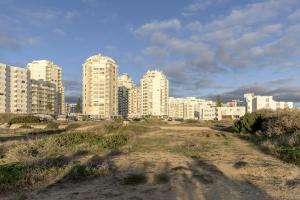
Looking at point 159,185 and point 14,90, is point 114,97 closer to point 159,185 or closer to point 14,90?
point 14,90

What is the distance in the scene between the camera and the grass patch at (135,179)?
36.2 ft

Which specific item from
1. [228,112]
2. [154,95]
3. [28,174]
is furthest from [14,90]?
[28,174]

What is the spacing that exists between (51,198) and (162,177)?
3705mm

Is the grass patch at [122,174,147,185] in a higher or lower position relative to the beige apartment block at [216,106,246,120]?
lower

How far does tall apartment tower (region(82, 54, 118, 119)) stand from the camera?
529 feet

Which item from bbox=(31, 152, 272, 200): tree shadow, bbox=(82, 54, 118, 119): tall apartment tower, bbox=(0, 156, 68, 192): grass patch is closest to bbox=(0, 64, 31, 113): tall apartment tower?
bbox=(82, 54, 118, 119): tall apartment tower

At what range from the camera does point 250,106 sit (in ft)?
586

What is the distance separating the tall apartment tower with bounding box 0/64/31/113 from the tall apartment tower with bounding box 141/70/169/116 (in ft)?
190

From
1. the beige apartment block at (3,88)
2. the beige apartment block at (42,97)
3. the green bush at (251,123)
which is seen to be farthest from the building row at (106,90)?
the green bush at (251,123)

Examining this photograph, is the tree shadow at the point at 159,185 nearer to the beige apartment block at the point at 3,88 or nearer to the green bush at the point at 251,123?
the green bush at the point at 251,123

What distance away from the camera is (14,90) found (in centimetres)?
14538

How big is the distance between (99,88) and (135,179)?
Result: 153707 mm

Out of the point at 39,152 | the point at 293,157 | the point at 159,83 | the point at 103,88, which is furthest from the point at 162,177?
the point at 159,83

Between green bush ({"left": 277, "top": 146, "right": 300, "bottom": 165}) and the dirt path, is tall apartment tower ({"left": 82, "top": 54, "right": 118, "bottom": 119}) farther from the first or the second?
the dirt path
